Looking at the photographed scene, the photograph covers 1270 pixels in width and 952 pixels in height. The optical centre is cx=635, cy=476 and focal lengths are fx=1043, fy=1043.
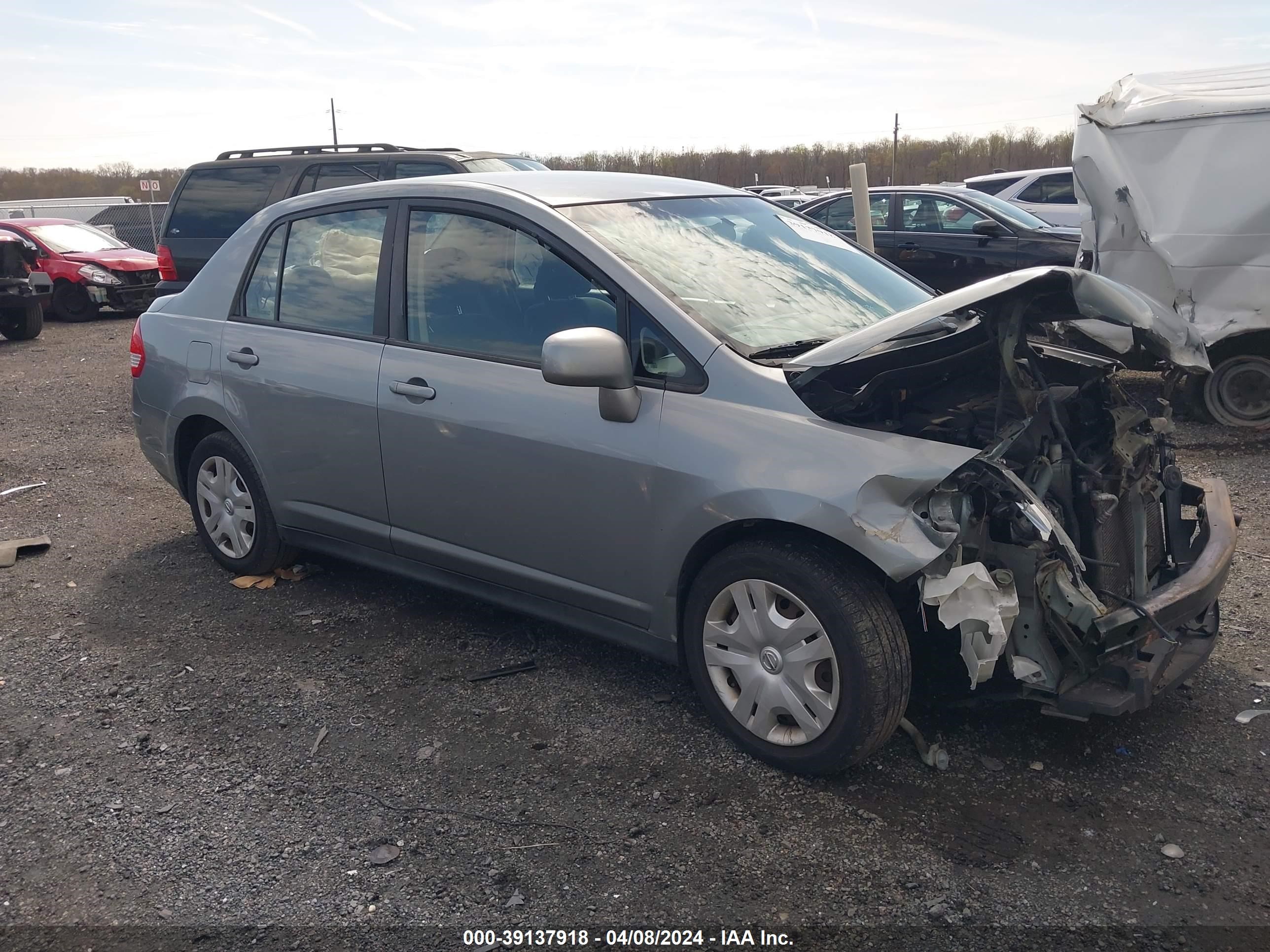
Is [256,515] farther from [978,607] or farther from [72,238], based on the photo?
[72,238]

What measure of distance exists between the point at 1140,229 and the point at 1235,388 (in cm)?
133

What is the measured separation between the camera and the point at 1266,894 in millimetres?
2656

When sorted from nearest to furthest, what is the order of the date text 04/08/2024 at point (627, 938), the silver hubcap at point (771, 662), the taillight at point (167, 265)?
the date text 04/08/2024 at point (627, 938)
the silver hubcap at point (771, 662)
the taillight at point (167, 265)

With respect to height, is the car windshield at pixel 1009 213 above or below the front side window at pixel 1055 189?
below

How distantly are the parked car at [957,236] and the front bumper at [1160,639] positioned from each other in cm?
715

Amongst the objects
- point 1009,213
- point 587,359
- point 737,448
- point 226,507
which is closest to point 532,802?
point 737,448

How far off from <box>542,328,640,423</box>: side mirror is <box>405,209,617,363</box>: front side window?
22 centimetres

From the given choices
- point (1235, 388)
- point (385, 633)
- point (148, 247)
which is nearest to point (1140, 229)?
point (1235, 388)

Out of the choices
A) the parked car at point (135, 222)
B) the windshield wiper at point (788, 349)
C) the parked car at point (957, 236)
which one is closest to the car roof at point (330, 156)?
the parked car at point (957, 236)

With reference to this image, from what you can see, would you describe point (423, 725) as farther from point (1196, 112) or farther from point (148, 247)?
point (148, 247)

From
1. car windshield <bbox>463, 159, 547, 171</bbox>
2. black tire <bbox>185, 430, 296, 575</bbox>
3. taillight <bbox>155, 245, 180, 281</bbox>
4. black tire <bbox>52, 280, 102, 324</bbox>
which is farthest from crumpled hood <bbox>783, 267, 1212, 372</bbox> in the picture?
black tire <bbox>52, 280, 102, 324</bbox>

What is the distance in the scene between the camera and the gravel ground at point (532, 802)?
2676 millimetres

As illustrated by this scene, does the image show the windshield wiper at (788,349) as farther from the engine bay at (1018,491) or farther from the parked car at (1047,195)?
the parked car at (1047,195)

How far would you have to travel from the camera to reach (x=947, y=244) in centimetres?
1091
